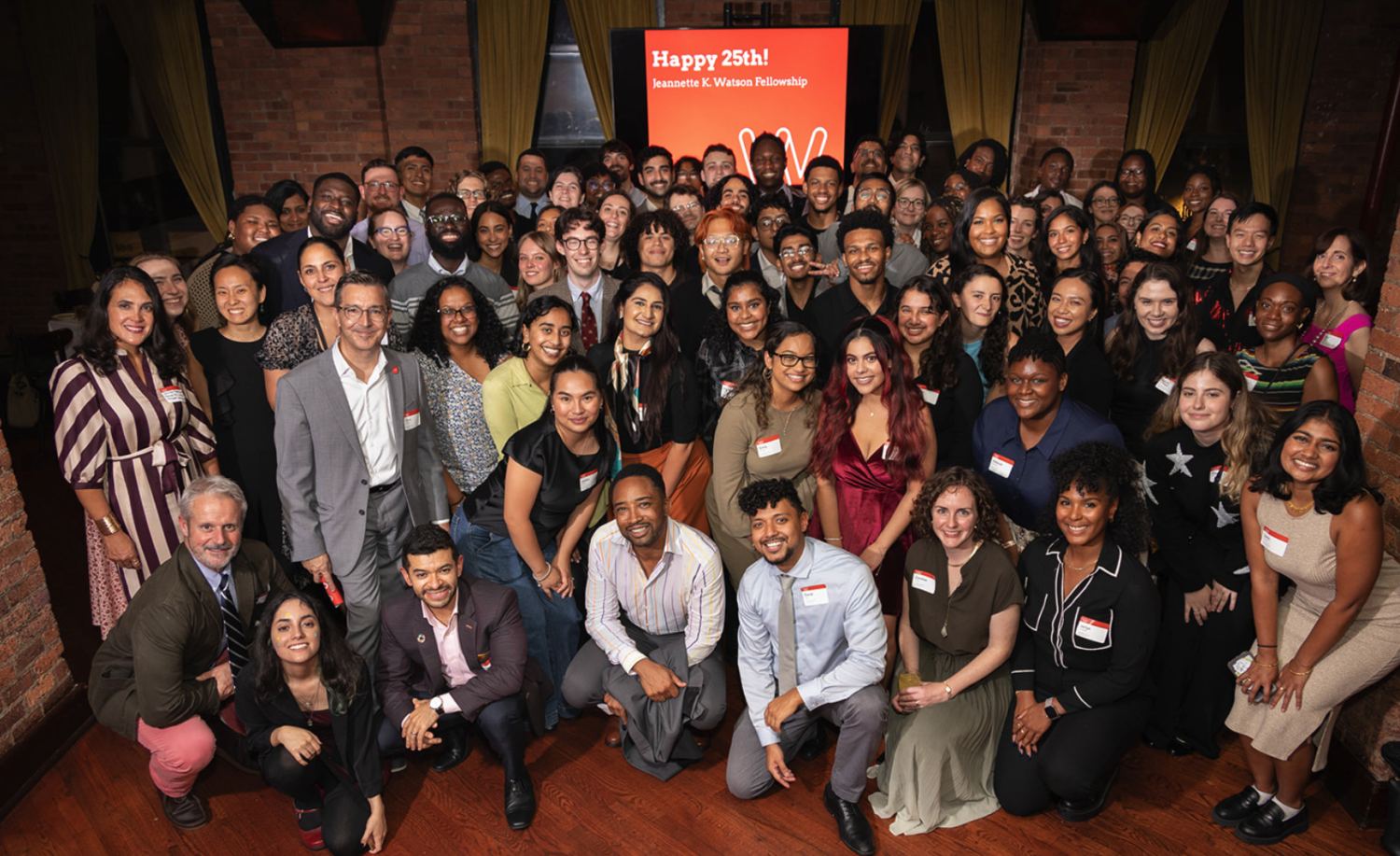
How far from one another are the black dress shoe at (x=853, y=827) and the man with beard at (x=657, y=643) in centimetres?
53

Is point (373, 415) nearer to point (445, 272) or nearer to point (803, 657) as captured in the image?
point (445, 272)

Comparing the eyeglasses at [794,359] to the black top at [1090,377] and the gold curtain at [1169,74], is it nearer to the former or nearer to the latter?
the black top at [1090,377]

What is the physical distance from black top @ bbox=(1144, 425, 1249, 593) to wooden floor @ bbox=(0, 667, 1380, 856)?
701mm

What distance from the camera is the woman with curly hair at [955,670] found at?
9.09 feet

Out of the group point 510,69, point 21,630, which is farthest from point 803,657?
point 510,69

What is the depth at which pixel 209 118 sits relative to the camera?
7465 millimetres

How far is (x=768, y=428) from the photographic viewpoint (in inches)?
124

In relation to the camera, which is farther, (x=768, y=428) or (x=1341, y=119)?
(x=1341, y=119)

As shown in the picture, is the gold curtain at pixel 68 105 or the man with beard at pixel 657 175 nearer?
the man with beard at pixel 657 175

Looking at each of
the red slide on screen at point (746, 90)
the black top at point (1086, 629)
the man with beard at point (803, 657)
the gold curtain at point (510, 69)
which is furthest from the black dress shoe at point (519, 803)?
the gold curtain at point (510, 69)

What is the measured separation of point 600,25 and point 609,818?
6.67 metres

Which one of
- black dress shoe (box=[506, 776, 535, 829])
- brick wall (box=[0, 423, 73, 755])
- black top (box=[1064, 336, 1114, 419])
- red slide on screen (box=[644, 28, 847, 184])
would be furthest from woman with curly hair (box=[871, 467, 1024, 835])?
red slide on screen (box=[644, 28, 847, 184])

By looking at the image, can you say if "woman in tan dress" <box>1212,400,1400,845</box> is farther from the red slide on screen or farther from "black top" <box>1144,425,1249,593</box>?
the red slide on screen

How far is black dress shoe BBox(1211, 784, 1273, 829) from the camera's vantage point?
8.98 ft
